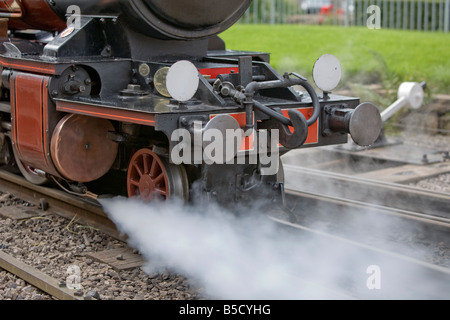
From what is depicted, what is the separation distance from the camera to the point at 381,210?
17.6 feet

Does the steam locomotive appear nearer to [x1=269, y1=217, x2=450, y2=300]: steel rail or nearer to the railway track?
the railway track

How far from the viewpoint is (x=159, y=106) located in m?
4.20

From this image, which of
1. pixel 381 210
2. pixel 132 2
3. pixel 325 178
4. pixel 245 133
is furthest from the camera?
pixel 325 178

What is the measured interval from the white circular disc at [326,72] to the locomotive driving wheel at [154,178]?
1.10 m

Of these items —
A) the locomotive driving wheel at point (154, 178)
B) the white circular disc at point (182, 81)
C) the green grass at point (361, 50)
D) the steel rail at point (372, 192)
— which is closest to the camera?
the white circular disc at point (182, 81)

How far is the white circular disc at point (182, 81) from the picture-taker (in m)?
4.07

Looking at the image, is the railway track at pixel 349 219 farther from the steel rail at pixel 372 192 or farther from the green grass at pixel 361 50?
the green grass at pixel 361 50

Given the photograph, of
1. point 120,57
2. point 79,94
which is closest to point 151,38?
point 120,57

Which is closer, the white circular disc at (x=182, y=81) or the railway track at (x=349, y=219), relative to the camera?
the railway track at (x=349, y=219)

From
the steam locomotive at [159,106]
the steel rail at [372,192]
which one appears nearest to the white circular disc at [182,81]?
the steam locomotive at [159,106]

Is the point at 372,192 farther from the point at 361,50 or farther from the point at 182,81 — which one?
the point at 361,50

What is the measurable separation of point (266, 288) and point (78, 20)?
249 cm

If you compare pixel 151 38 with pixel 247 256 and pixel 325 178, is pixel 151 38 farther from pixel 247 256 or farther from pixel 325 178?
pixel 325 178

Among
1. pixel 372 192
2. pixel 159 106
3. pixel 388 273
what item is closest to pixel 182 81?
pixel 159 106
